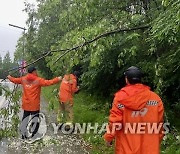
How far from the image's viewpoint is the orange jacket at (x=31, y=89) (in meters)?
10.0

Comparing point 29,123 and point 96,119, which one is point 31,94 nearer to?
point 29,123

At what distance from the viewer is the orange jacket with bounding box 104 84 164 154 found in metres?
5.22

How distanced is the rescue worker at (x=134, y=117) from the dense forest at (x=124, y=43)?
1.88 meters

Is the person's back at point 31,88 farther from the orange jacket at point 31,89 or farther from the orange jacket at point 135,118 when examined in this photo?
the orange jacket at point 135,118

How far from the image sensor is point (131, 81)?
5348 millimetres

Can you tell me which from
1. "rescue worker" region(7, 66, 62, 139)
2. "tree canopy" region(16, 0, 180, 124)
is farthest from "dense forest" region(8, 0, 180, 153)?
"rescue worker" region(7, 66, 62, 139)

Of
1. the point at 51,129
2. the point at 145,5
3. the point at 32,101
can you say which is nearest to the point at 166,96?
the point at 145,5

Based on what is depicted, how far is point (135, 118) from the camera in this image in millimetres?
5336

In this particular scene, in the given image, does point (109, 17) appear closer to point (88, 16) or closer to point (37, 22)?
point (88, 16)

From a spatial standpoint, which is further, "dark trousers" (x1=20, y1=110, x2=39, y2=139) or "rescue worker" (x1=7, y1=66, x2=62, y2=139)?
"dark trousers" (x1=20, y1=110, x2=39, y2=139)

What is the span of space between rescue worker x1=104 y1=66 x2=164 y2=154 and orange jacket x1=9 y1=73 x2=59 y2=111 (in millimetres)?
4853

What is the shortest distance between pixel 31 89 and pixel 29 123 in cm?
99

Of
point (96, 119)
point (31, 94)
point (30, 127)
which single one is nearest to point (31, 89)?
point (31, 94)

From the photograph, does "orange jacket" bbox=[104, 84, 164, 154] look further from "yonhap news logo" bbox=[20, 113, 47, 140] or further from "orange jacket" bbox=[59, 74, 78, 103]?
"orange jacket" bbox=[59, 74, 78, 103]
